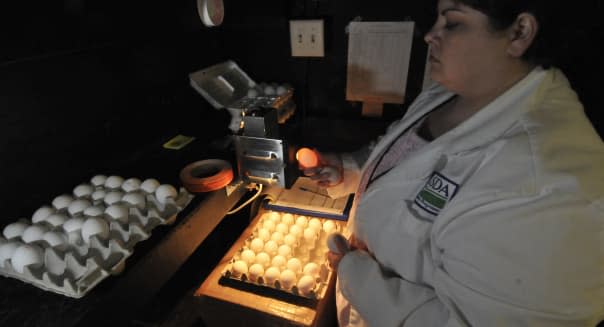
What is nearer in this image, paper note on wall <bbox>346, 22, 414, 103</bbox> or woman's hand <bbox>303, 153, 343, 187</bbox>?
woman's hand <bbox>303, 153, 343, 187</bbox>

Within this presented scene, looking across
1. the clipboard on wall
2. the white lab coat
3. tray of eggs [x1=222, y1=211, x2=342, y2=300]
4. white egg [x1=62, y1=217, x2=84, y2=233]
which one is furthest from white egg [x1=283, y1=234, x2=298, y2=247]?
the clipboard on wall

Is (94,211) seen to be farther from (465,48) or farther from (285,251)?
(465,48)

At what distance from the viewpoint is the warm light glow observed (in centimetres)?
93

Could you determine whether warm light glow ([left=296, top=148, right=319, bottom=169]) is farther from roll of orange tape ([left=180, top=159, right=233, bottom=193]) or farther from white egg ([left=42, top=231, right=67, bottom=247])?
white egg ([left=42, top=231, right=67, bottom=247])

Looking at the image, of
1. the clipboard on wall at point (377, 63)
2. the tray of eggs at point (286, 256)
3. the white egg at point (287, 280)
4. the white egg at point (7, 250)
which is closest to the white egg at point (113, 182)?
the white egg at point (7, 250)

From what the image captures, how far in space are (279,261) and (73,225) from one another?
0.50m

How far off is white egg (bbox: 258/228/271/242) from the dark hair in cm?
79

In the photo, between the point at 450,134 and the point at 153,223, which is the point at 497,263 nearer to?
the point at 450,134

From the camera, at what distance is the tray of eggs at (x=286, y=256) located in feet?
2.80

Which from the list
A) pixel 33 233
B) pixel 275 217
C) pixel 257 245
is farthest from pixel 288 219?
pixel 33 233

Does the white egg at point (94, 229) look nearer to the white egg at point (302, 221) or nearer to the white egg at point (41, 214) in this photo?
the white egg at point (41, 214)

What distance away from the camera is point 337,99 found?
140cm

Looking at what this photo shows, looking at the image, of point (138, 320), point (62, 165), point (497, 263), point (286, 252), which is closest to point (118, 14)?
point (62, 165)

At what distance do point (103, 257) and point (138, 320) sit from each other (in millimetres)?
553
